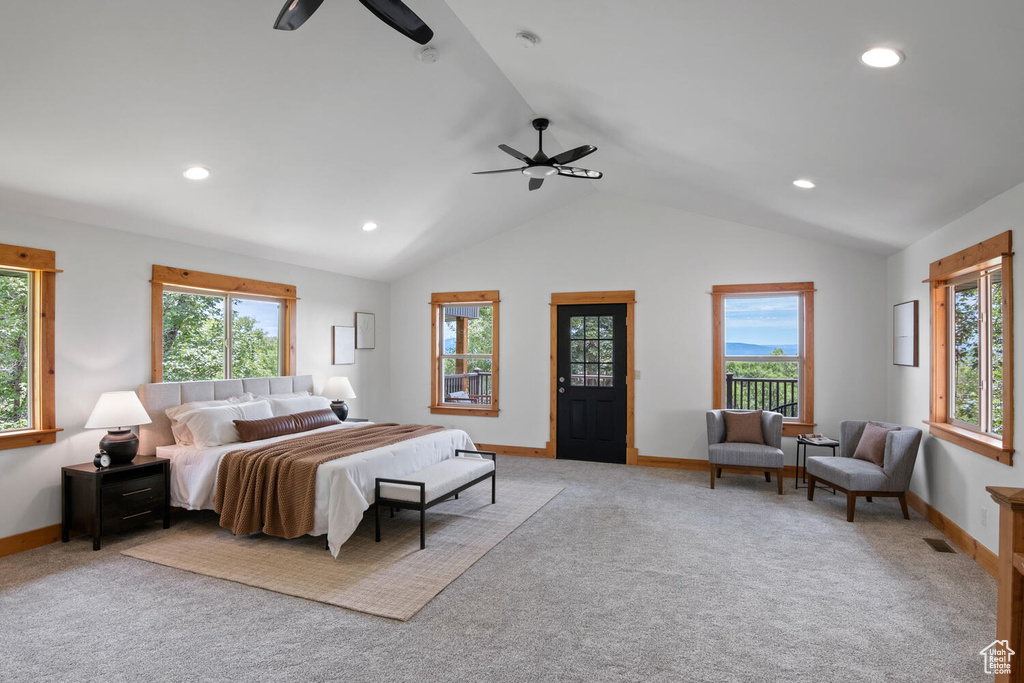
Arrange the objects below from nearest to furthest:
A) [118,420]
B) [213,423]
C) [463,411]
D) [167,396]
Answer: [118,420] → [213,423] → [167,396] → [463,411]

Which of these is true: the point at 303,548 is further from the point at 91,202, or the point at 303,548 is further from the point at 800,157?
the point at 800,157

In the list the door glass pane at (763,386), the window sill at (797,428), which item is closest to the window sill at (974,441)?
the window sill at (797,428)

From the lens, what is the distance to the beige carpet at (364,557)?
3211 millimetres

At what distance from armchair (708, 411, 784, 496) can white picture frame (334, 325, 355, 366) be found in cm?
436

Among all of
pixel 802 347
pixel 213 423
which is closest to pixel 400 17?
pixel 213 423

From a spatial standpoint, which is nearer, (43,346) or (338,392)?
(43,346)

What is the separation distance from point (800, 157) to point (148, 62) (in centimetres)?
383

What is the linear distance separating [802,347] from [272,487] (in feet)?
17.9

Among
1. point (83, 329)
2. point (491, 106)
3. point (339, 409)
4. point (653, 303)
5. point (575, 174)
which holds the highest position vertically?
point (491, 106)

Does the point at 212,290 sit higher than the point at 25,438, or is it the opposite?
the point at 212,290

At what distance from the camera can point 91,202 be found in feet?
13.2

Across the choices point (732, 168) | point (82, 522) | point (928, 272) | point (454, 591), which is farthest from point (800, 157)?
point (82, 522)

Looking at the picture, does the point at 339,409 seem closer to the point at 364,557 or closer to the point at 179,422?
the point at 179,422

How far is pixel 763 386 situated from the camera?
21.2 feet
